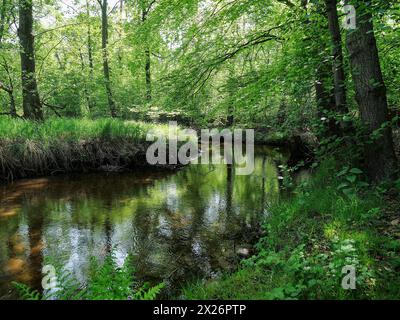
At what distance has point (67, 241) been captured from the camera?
17.2 ft

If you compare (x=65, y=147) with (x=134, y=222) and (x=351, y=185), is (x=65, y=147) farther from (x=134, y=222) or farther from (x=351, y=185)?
(x=351, y=185)

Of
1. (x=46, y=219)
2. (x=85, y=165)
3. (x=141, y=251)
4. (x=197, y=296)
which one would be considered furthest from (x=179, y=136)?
(x=197, y=296)

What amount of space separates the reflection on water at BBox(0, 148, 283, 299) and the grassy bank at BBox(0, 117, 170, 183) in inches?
25.6

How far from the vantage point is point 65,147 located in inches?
386

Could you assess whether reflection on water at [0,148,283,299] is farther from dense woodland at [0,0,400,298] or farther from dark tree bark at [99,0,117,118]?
dark tree bark at [99,0,117,118]

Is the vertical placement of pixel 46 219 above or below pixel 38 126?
below

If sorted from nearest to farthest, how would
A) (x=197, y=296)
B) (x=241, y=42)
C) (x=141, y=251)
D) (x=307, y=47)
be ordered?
(x=197, y=296) → (x=141, y=251) → (x=307, y=47) → (x=241, y=42)

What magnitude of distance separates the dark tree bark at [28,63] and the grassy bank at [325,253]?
9.73 meters

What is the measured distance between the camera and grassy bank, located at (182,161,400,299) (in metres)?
2.54

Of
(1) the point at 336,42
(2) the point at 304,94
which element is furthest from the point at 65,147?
(1) the point at 336,42

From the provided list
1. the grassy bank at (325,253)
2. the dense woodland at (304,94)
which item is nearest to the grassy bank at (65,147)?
the dense woodland at (304,94)

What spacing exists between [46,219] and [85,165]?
422cm

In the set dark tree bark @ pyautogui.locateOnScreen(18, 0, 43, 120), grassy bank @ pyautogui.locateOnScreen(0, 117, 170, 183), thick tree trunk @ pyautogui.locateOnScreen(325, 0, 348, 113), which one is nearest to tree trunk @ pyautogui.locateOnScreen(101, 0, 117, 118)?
dark tree bark @ pyautogui.locateOnScreen(18, 0, 43, 120)
